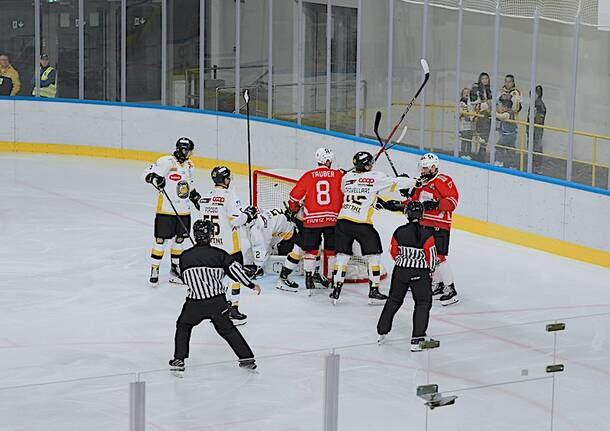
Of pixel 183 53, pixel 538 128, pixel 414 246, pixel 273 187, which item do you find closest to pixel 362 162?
pixel 414 246

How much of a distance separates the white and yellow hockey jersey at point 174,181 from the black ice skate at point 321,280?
45.8 inches

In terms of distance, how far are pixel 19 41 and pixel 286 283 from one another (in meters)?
8.93

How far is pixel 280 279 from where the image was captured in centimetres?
1019

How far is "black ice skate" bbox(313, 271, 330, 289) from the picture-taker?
10.2 m

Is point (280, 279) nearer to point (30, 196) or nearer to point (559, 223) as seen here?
point (559, 223)

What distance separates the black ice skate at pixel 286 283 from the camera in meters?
10.1

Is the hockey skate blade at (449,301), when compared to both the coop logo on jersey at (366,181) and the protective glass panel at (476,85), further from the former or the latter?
the protective glass panel at (476,85)

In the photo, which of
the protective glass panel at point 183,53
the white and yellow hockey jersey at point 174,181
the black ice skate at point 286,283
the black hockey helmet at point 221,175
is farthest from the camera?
the protective glass panel at point 183,53

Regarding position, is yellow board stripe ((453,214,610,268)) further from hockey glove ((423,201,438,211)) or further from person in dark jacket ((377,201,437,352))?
person in dark jacket ((377,201,437,352))

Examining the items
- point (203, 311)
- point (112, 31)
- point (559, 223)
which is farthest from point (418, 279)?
point (112, 31)

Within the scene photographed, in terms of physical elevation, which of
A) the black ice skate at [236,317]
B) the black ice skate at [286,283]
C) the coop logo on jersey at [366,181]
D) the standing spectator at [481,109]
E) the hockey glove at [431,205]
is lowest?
the black ice skate at [236,317]

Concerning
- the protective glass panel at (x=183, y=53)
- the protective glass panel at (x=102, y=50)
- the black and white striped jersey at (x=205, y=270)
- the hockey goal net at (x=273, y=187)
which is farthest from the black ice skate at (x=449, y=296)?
the protective glass panel at (x=102, y=50)

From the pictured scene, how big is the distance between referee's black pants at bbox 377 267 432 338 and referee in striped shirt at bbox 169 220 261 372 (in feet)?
3.66

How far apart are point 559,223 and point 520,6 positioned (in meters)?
2.20
